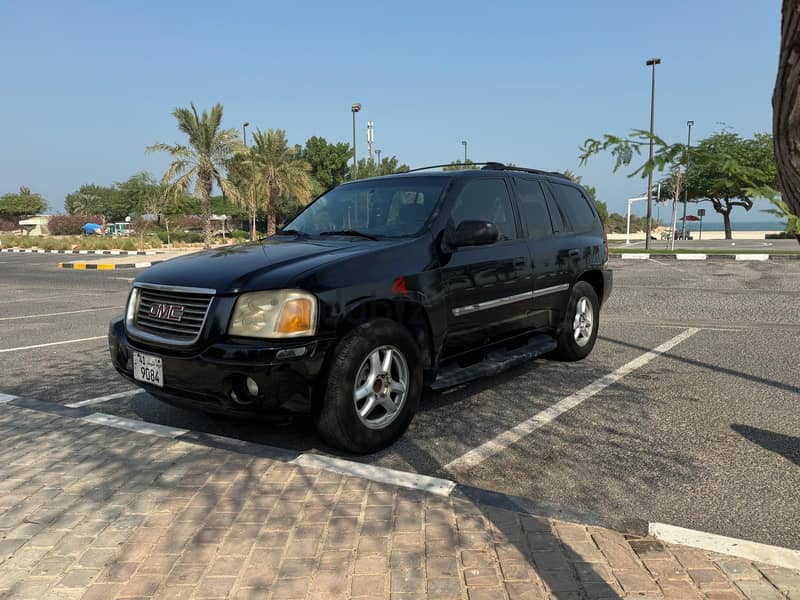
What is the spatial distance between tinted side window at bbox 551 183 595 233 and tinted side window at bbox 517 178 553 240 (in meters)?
0.35

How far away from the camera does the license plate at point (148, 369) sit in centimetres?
369

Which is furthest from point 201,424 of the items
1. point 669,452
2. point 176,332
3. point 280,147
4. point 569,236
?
point 280,147

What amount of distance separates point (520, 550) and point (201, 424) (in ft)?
8.69

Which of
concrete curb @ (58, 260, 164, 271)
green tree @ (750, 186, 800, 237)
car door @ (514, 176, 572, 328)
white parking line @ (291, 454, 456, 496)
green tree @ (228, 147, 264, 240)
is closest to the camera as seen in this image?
green tree @ (750, 186, 800, 237)

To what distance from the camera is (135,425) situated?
4.06 m

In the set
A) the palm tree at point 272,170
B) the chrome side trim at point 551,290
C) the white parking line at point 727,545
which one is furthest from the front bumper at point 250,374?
the palm tree at point 272,170

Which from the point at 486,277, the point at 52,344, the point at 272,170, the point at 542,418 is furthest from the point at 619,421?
the point at 272,170

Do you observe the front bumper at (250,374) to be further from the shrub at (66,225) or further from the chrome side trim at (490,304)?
the shrub at (66,225)

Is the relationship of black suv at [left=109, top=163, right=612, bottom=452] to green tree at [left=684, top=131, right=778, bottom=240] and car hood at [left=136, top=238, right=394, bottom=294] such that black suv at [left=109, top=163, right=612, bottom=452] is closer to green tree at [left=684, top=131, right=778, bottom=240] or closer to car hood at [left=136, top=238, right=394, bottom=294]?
car hood at [left=136, top=238, right=394, bottom=294]

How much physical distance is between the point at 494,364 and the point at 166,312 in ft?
7.69

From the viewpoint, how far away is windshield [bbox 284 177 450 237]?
4.45 meters

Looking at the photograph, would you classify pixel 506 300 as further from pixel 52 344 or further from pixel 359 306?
pixel 52 344

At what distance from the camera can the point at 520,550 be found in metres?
2.54

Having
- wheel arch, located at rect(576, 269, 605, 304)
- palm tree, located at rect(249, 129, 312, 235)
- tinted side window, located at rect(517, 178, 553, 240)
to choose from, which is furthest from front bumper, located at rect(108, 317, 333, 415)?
palm tree, located at rect(249, 129, 312, 235)
